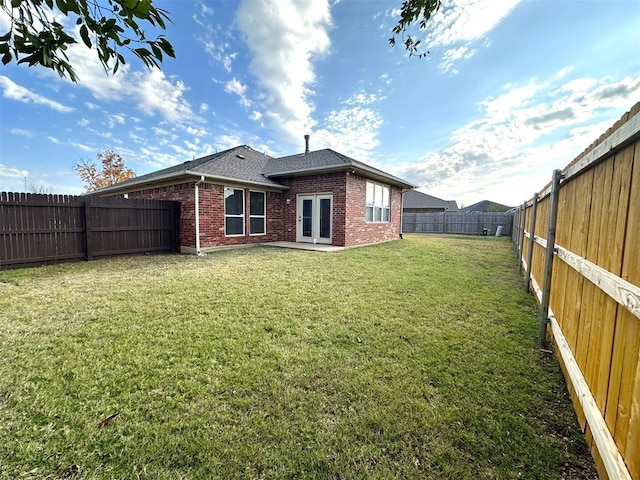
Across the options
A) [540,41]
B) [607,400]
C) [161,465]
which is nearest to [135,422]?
[161,465]

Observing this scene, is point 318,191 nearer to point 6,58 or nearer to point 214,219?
point 214,219

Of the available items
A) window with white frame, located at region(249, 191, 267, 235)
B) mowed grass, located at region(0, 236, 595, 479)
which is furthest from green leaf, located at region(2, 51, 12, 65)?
window with white frame, located at region(249, 191, 267, 235)

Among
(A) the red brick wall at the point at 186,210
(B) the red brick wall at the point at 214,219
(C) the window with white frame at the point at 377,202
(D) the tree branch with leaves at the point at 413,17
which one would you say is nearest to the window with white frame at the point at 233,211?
(B) the red brick wall at the point at 214,219

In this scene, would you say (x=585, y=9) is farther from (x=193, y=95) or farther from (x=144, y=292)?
(x=193, y=95)

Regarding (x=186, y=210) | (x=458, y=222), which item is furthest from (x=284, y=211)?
(x=458, y=222)

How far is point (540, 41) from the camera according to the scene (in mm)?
5828

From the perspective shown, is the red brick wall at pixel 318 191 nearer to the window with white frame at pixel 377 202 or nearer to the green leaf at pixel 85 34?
the window with white frame at pixel 377 202

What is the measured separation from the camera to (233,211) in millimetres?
10125

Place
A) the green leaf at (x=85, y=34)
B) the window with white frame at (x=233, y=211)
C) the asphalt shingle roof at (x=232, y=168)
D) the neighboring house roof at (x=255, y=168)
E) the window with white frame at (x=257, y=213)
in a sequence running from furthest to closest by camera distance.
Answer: the window with white frame at (x=257, y=213) → the window with white frame at (x=233, y=211) → the neighboring house roof at (x=255, y=168) → the asphalt shingle roof at (x=232, y=168) → the green leaf at (x=85, y=34)

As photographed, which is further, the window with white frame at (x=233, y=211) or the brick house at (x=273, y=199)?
the window with white frame at (x=233, y=211)

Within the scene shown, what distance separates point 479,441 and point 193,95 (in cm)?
1516

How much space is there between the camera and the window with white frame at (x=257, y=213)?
35.3 feet

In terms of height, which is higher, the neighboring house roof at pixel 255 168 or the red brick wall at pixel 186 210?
the neighboring house roof at pixel 255 168

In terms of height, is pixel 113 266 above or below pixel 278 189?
below
